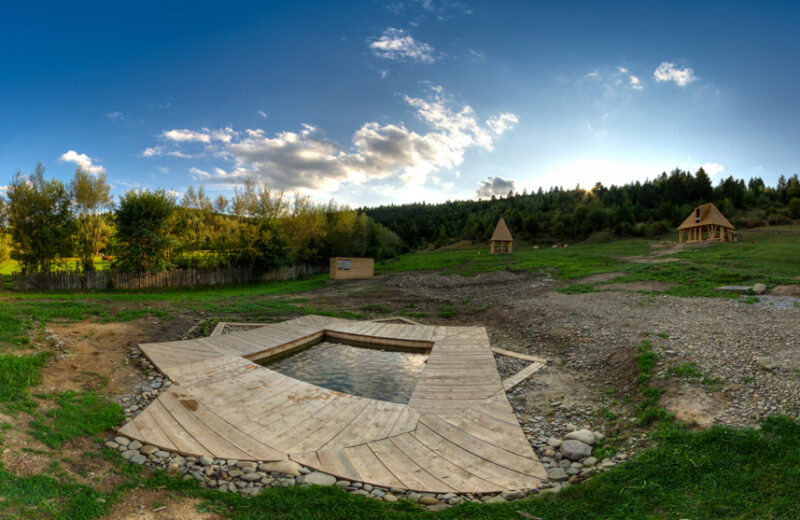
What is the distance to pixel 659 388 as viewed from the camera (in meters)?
5.86

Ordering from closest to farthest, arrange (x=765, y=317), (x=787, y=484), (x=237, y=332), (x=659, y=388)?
(x=787, y=484) < (x=659, y=388) < (x=765, y=317) < (x=237, y=332)

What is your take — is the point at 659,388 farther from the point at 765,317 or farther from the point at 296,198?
the point at 296,198

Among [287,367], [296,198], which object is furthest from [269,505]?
[296,198]

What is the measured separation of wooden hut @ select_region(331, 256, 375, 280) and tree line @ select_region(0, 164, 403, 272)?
15.7 ft

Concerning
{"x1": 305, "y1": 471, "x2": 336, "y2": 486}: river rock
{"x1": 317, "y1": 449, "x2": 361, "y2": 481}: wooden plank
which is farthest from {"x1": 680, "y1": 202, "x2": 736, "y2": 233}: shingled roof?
{"x1": 305, "y1": 471, "x2": 336, "y2": 486}: river rock

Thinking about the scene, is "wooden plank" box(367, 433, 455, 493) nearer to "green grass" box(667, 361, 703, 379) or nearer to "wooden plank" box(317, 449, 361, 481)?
"wooden plank" box(317, 449, 361, 481)

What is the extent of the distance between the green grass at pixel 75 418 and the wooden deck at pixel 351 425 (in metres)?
0.37

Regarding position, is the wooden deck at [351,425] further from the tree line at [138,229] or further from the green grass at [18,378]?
the tree line at [138,229]

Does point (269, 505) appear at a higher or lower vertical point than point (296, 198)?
lower

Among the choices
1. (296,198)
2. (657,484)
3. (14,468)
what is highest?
(296,198)

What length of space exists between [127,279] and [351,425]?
2503 centimetres

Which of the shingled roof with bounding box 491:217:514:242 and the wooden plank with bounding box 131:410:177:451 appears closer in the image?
the wooden plank with bounding box 131:410:177:451

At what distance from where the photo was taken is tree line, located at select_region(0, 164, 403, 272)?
71.1 feet

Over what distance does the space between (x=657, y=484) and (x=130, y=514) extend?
5.09 m
